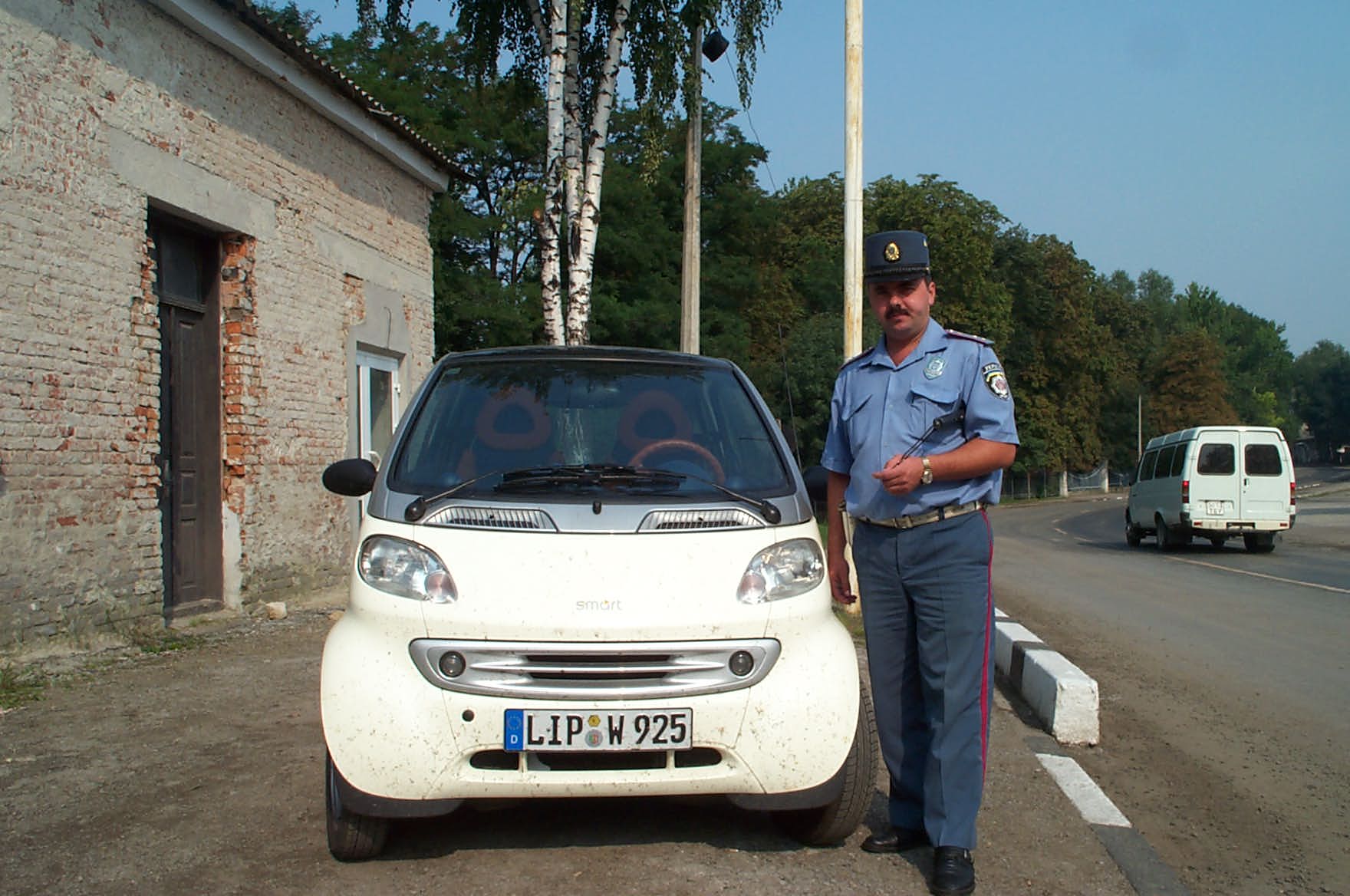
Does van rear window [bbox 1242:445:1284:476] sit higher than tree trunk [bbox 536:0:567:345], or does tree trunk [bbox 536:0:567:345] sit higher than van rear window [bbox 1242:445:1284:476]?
tree trunk [bbox 536:0:567:345]

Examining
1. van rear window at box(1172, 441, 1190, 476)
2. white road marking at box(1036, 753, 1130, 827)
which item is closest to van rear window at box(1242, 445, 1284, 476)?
van rear window at box(1172, 441, 1190, 476)

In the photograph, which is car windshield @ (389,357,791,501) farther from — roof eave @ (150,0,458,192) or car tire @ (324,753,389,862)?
roof eave @ (150,0,458,192)

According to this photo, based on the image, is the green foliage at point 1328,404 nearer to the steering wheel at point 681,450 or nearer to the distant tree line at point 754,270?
the distant tree line at point 754,270

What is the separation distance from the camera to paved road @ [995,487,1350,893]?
4.00 meters

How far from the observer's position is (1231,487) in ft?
65.0

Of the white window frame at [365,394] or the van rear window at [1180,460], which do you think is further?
the van rear window at [1180,460]

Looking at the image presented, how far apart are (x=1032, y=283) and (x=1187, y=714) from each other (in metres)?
53.0

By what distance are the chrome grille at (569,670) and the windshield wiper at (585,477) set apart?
584 mm

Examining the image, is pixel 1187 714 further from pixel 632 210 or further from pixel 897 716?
pixel 632 210

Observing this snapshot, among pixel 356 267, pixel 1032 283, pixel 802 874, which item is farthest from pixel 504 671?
pixel 1032 283

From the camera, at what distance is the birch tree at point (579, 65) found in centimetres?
1325

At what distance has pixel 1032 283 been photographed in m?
56.3

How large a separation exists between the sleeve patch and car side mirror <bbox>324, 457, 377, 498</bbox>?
216cm

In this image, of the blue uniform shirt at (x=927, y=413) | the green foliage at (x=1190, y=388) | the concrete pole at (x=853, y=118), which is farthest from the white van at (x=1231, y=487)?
the green foliage at (x=1190, y=388)
